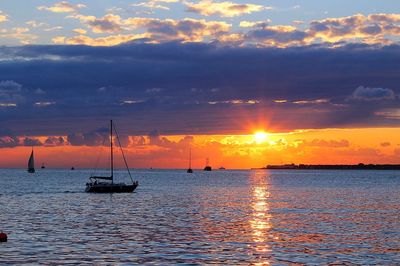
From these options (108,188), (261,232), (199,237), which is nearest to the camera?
(199,237)

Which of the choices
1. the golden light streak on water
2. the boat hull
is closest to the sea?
the golden light streak on water

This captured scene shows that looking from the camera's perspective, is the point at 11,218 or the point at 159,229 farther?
the point at 11,218

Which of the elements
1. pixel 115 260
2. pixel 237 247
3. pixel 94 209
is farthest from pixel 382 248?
pixel 94 209

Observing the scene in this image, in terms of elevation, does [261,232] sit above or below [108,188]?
below

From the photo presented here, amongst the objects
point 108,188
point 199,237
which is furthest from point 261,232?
point 108,188

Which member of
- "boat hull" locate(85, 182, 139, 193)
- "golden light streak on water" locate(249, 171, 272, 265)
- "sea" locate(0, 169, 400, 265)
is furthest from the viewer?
"boat hull" locate(85, 182, 139, 193)

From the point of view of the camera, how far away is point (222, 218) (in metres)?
82.9

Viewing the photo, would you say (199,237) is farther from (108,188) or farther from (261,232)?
(108,188)

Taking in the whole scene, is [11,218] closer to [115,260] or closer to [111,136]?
[115,260]

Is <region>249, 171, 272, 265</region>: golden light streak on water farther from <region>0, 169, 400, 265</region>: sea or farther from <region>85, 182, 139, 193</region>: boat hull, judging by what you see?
<region>85, 182, 139, 193</region>: boat hull

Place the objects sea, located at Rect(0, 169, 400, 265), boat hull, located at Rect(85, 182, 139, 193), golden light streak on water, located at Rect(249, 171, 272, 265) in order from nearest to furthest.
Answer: sea, located at Rect(0, 169, 400, 265) → golden light streak on water, located at Rect(249, 171, 272, 265) → boat hull, located at Rect(85, 182, 139, 193)

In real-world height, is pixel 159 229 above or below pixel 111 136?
below

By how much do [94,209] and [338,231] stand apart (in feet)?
147

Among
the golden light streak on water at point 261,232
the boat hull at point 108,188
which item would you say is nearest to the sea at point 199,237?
the golden light streak on water at point 261,232
